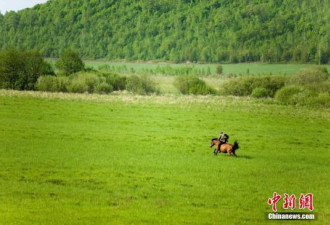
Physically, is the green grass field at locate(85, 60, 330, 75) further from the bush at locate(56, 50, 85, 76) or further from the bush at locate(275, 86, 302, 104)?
the bush at locate(275, 86, 302, 104)

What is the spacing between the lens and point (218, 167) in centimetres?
1004

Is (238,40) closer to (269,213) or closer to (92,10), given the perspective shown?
(92,10)

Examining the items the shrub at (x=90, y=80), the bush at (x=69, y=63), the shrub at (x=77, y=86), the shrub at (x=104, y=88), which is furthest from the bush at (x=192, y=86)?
the bush at (x=69, y=63)

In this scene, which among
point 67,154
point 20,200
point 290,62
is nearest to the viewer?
point 20,200

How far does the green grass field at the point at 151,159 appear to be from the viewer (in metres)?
8.84

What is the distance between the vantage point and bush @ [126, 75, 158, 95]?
14086mm

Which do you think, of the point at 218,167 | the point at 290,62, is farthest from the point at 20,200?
the point at 290,62

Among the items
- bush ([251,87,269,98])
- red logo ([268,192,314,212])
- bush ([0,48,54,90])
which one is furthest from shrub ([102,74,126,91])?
red logo ([268,192,314,212])

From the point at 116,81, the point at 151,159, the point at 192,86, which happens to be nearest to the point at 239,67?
the point at 192,86

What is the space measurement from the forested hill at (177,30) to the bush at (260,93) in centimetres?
79

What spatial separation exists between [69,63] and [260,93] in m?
4.93

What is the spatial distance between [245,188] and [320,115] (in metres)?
4.36

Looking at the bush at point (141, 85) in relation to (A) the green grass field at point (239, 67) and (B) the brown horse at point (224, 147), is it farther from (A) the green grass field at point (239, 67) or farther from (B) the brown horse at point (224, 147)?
(B) the brown horse at point (224, 147)

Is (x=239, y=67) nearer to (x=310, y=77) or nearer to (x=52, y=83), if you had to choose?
(x=310, y=77)
